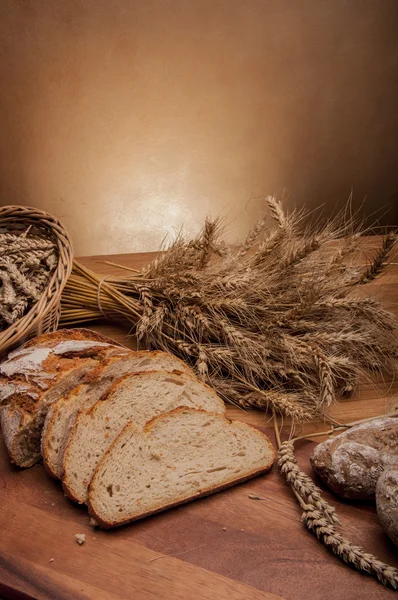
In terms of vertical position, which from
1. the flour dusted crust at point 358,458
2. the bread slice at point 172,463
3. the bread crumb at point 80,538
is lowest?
the bread crumb at point 80,538

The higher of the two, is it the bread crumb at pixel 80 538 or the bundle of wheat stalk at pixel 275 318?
the bundle of wheat stalk at pixel 275 318

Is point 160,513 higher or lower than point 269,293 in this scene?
lower

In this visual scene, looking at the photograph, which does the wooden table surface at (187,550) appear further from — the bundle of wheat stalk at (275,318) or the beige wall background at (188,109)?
the beige wall background at (188,109)

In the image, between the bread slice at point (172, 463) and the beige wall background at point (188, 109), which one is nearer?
the bread slice at point (172, 463)

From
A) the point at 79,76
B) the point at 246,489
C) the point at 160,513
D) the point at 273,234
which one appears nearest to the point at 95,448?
the point at 160,513

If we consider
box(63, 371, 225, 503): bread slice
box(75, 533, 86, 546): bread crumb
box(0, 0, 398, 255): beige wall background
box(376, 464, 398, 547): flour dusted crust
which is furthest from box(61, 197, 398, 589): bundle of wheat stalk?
box(0, 0, 398, 255): beige wall background

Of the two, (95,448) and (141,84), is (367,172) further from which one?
(95,448)

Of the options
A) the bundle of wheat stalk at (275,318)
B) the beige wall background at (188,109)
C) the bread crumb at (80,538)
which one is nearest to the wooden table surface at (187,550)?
the bread crumb at (80,538)

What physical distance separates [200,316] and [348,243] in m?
0.52

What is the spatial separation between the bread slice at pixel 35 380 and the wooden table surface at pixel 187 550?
93 mm

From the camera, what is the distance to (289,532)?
1407 millimetres

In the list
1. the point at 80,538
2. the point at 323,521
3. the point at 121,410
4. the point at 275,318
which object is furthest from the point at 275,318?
the point at 80,538

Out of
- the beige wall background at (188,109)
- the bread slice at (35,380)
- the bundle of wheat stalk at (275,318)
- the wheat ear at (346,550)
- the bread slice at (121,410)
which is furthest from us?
the beige wall background at (188,109)

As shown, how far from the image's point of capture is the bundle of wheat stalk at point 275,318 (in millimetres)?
1837
